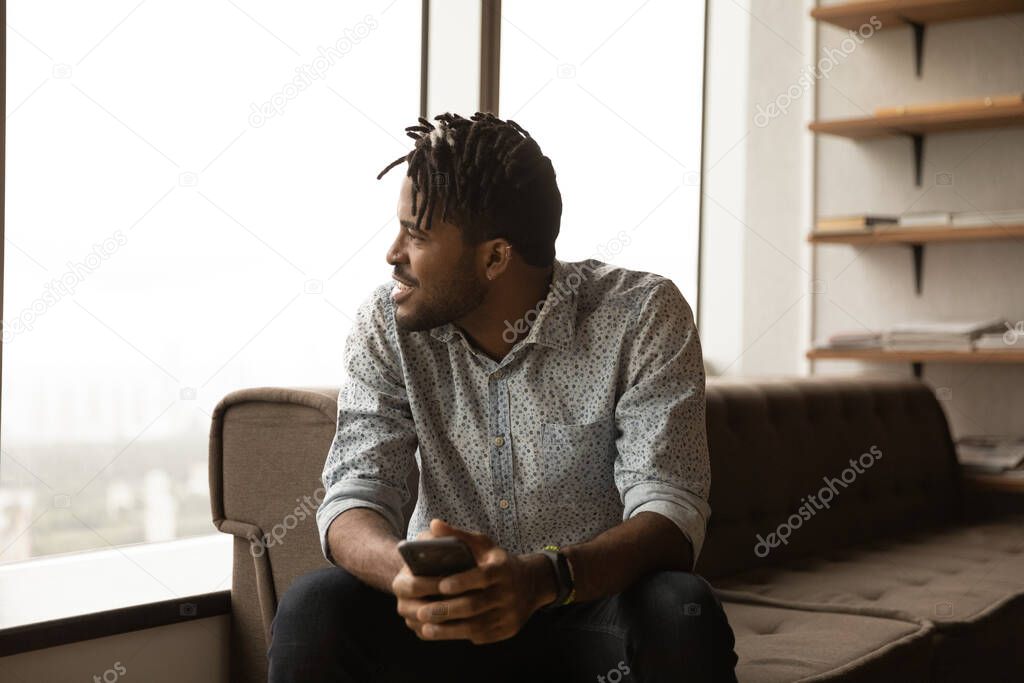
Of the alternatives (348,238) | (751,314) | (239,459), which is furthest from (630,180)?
(239,459)

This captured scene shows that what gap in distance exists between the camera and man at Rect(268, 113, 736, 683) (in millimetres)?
1488

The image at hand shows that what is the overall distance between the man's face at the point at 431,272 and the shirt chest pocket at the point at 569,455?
223 mm

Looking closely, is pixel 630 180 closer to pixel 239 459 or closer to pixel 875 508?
pixel 875 508

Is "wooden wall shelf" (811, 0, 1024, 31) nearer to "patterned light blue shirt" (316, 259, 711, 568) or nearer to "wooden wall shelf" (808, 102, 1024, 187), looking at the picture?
"wooden wall shelf" (808, 102, 1024, 187)

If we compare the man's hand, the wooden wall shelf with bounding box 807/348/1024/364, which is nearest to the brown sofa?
the wooden wall shelf with bounding box 807/348/1024/364

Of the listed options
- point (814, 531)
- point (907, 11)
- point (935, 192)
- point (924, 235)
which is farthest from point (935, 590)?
point (907, 11)

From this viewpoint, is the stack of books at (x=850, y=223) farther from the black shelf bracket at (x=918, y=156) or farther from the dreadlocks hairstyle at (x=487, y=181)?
the dreadlocks hairstyle at (x=487, y=181)

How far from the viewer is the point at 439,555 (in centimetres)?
127

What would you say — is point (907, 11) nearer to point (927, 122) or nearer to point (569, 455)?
point (927, 122)

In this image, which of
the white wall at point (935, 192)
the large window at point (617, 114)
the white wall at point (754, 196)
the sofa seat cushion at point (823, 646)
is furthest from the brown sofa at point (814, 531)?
the large window at point (617, 114)

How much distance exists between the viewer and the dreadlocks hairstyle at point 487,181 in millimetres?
1659

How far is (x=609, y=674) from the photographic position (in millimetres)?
1451

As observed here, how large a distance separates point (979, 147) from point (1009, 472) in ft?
3.38

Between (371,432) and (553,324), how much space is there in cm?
31
